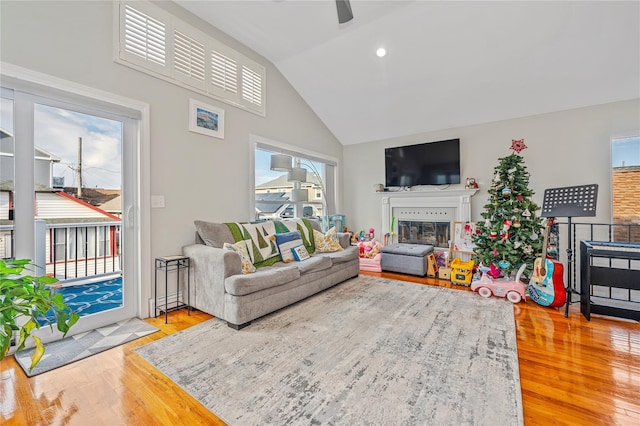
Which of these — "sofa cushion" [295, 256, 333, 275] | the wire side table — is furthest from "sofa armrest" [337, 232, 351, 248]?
the wire side table

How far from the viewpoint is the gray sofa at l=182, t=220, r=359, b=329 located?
2.46 meters

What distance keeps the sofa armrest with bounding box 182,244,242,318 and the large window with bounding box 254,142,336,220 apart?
1.41 meters

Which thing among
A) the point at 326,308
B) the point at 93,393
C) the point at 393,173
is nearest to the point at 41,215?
the point at 93,393

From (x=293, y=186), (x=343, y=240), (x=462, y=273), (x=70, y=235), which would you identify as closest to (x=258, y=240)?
(x=343, y=240)

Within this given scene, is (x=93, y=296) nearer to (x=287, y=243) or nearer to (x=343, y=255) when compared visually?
(x=287, y=243)

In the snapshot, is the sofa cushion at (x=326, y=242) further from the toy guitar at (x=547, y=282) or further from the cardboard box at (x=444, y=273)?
the toy guitar at (x=547, y=282)

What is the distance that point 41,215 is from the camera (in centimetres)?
227

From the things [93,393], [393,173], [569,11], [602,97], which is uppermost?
[569,11]

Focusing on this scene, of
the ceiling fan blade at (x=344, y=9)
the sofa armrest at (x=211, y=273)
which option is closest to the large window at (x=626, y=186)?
the ceiling fan blade at (x=344, y=9)

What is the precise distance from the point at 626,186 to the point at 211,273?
503 centimetres

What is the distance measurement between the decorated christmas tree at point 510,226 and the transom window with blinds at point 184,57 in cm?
343

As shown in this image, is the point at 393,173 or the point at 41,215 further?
the point at 393,173

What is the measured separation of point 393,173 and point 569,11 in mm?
2984

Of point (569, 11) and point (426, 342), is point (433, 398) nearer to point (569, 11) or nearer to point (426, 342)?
point (426, 342)
